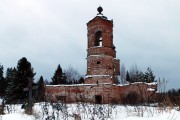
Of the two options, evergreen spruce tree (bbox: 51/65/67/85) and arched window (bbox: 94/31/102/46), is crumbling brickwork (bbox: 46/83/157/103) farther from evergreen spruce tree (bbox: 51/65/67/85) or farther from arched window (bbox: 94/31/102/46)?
evergreen spruce tree (bbox: 51/65/67/85)

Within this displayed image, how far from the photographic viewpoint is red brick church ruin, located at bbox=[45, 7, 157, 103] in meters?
30.4

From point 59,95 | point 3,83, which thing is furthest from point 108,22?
point 3,83

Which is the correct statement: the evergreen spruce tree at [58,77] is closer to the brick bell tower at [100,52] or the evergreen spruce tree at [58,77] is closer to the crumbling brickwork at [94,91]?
the crumbling brickwork at [94,91]

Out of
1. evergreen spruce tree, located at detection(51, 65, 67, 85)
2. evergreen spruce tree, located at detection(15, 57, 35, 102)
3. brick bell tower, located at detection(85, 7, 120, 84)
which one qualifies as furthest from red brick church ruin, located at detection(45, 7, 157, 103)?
evergreen spruce tree, located at detection(51, 65, 67, 85)

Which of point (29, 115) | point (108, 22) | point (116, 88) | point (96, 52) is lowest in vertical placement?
point (29, 115)

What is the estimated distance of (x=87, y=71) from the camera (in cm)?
3133

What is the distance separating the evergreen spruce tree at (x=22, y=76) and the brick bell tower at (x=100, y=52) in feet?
22.0

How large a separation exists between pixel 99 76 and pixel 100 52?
7.05 feet

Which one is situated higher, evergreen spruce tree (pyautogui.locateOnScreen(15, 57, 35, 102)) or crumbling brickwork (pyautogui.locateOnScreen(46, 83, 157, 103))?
evergreen spruce tree (pyautogui.locateOnScreen(15, 57, 35, 102))

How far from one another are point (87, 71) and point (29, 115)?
18.4m

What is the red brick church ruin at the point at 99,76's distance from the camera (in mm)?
30391

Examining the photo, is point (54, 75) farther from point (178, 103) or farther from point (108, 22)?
point (178, 103)

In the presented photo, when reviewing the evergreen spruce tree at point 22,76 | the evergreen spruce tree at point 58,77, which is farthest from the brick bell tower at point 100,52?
the evergreen spruce tree at point 58,77

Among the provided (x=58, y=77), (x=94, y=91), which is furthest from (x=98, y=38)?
(x=58, y=77)
